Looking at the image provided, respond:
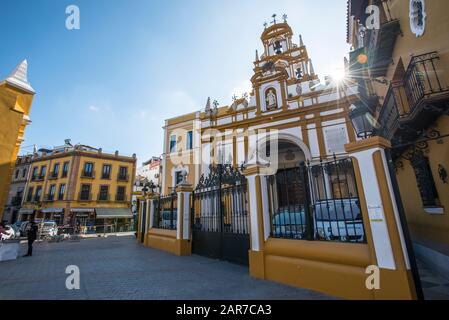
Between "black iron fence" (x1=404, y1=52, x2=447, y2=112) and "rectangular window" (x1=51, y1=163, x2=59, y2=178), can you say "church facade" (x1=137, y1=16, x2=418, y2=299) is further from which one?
"rectangular window" (x1=51, y1=163, x2=59, y2=178)

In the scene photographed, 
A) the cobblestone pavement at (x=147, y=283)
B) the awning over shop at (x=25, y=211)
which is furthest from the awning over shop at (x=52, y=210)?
the cobblestone pavement at (x=147, y=283)

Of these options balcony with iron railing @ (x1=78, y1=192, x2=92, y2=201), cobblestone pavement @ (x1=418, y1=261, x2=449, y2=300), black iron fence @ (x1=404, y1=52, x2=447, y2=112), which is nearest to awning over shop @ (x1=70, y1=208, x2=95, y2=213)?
balcony with iron railing @ (x1=78, y1=192, x2=92, y2=201)

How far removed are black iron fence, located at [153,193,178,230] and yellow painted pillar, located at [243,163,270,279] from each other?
4.99 metres

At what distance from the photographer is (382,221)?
10.5 feet

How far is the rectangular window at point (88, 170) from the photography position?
29.2 m

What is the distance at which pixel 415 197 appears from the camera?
22.0ft

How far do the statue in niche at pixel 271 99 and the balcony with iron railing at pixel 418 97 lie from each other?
9.76 metres

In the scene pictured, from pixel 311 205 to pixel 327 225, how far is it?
1.83ft

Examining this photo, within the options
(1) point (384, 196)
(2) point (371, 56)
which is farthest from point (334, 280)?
(2) point (371, 56)

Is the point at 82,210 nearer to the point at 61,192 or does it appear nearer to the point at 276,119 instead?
the point at 61,192

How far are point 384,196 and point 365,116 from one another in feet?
5.73

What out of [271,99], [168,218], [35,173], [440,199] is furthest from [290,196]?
[35,173]

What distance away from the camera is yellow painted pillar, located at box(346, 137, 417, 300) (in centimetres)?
300
